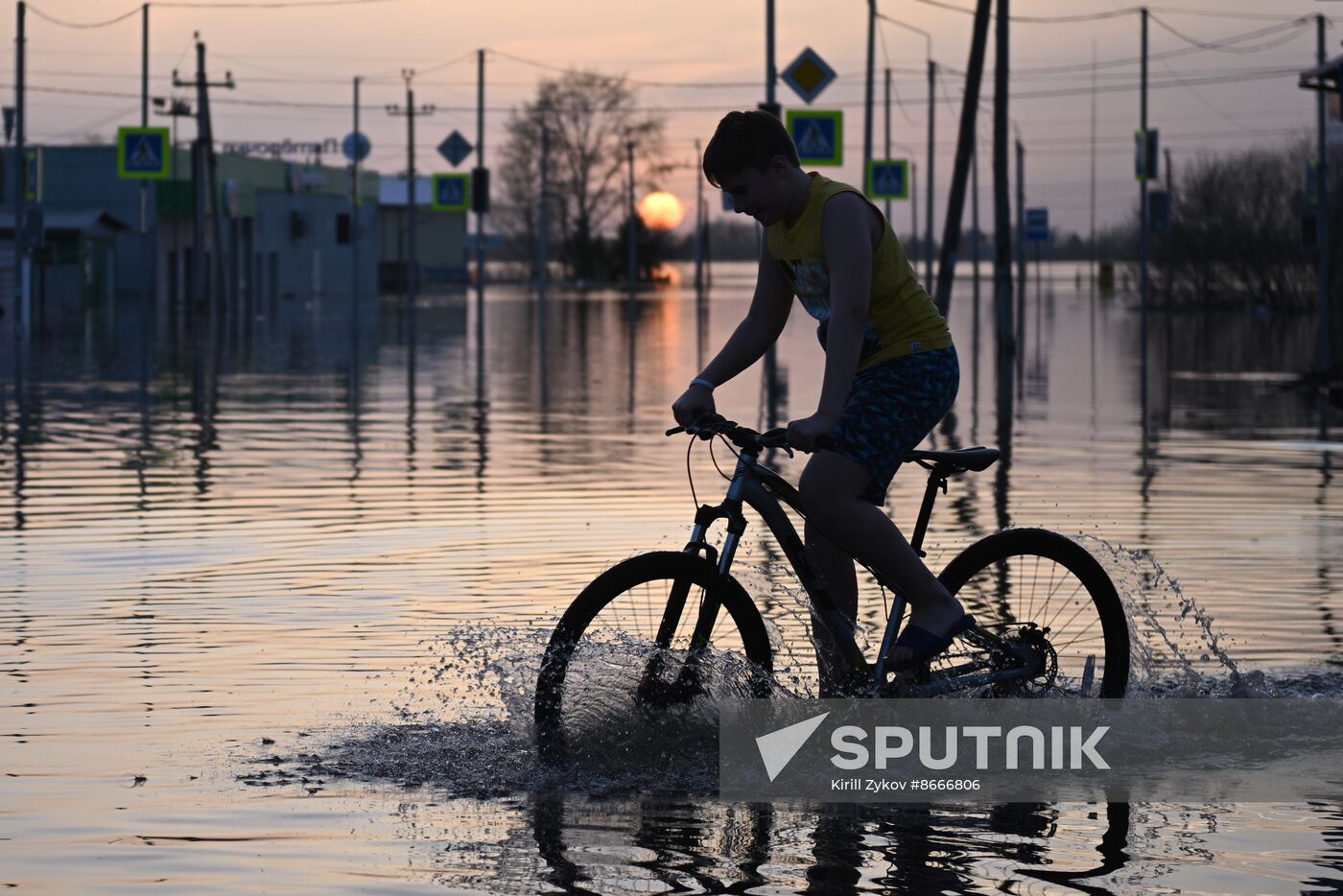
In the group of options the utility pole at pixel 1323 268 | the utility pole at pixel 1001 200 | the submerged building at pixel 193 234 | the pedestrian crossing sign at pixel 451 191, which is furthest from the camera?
the pedestrian crossing sign at pixel 451 191

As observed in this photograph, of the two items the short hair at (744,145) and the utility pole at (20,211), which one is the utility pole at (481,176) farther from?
the short hair at (744,145)

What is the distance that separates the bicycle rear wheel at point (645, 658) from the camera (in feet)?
19.2

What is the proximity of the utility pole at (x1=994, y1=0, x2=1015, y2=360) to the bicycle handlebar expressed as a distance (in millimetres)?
26488

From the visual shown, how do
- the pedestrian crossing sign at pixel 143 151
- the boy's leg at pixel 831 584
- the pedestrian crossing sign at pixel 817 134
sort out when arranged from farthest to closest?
the pedestrian crossing sign at pixel 143 151 → the pedestrian crossing sign at pixel 817 134 → the boy's leg at pixel 831 584

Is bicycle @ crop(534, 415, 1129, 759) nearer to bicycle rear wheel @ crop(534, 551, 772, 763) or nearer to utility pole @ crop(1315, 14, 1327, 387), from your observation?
bicycle rear wheel @ crop(534, 551, 772, 763)

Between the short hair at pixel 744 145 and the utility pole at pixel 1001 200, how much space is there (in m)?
26.4

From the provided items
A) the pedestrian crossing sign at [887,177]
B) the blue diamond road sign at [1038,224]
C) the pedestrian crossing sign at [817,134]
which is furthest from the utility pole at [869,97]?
the blue diamond road sign at [1038,224]

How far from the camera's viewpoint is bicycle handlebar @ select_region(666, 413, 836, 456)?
5.87m

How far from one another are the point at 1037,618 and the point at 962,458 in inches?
38.9

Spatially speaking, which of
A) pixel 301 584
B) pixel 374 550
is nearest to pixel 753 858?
pixel 301 584

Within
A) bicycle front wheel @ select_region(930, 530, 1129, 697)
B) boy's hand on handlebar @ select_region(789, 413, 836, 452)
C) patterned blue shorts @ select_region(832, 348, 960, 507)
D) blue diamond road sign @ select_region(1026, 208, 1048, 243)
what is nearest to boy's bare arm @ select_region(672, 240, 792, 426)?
patterned blue shorts @ select_region(832, 348, 960, 507)

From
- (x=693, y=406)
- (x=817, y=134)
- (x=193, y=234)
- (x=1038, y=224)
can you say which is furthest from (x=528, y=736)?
Answer: (x=1038, y=224)

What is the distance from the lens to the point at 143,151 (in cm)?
5266
